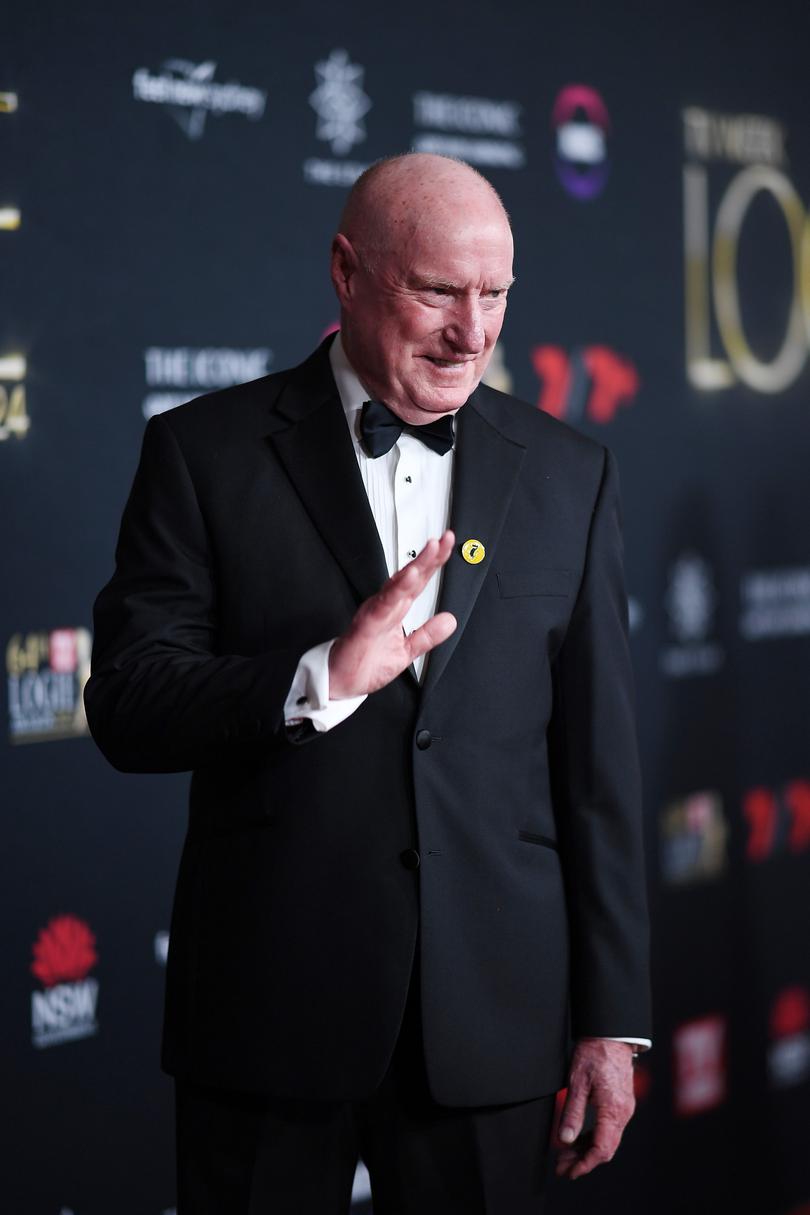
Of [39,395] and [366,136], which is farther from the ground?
[366,136]

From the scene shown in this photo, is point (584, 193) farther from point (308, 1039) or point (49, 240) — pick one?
point (308, 1039)

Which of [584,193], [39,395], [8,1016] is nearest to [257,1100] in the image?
[8,1016]

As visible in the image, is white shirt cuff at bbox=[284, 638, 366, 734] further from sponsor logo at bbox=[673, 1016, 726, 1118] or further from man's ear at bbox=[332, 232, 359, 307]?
sponsor logo at bbox=[673, 1016, 726, 1118]

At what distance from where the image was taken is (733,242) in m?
3.37

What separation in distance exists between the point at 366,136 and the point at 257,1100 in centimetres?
175

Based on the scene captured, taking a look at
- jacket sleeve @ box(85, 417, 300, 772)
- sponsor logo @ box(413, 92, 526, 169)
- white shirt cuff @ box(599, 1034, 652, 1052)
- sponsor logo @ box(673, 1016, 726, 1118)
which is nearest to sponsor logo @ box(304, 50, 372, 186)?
sponsor logo @ box(413, 92, 526, 169)

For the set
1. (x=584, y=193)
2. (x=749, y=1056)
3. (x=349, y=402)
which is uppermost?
(x=584, y=193)

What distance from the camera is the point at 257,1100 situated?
1.59 metres

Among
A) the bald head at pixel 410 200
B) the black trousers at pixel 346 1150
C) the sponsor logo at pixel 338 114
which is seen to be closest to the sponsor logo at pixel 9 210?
the sponsor logo at pixel 338 114

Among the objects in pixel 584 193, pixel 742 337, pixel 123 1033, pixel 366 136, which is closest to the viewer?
pixel 123 1033

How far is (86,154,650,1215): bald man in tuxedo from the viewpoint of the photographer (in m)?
1.54

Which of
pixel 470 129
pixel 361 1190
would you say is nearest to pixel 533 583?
pixel 470 129

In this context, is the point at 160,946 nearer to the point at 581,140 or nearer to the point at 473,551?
the point at 473,551

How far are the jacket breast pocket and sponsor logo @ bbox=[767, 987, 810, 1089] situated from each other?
89.3 inches
